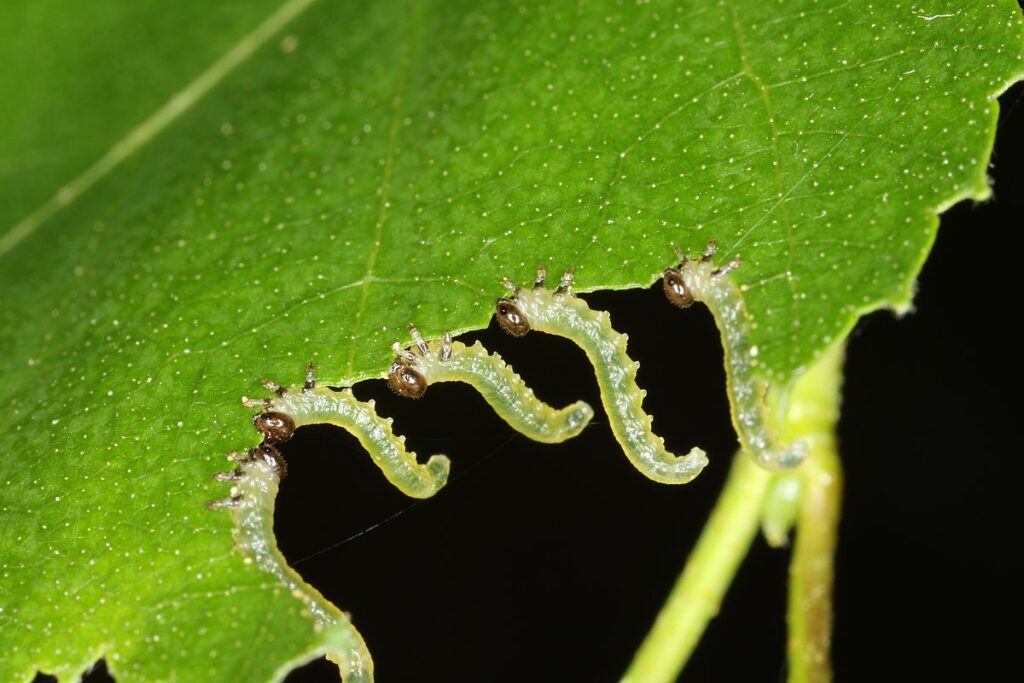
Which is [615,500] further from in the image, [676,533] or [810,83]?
[810,83]

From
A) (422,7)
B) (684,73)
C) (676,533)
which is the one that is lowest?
(676,533)

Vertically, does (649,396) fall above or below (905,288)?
above

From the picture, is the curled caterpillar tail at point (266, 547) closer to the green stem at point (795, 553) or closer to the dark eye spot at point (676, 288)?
the green stem at point (795, 553)

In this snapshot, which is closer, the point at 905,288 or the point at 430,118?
the point at 905,288

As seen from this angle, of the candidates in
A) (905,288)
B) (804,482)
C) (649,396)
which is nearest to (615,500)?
(649,396)

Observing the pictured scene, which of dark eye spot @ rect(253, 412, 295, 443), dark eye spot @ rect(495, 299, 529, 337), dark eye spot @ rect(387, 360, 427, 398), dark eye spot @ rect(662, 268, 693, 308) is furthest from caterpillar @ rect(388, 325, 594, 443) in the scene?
dark eye spot @ rect(662, 268, 693, 308)

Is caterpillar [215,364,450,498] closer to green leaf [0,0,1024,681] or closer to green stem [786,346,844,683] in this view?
green leaf [0,0,1024,681]

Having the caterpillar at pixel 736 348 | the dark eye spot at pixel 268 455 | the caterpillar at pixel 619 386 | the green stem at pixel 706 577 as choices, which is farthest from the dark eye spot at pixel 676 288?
the dark eye spot at pixel 268 455
